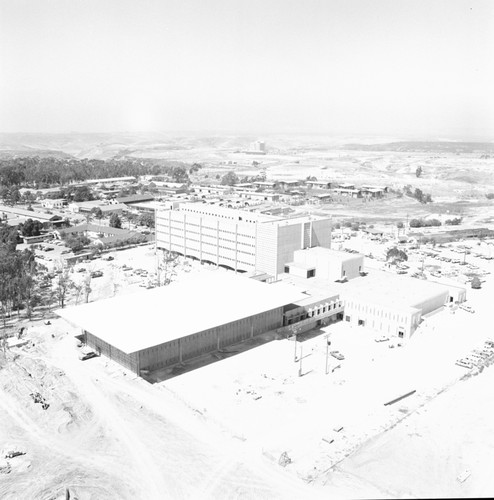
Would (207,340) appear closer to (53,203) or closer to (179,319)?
(179,319)

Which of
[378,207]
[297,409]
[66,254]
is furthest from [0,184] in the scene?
[297,409]

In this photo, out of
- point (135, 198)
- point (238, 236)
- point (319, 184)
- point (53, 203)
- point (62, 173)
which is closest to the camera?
point (238, 236)

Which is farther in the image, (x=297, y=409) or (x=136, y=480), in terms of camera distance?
(x=297, y=409)

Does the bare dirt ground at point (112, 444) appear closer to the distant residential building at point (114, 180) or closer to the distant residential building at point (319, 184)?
the distant residential building at point (114, 180)

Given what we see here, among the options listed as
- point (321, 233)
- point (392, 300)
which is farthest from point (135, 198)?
point (392, 300)

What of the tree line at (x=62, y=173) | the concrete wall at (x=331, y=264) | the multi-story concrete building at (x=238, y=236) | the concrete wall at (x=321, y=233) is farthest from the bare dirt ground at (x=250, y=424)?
the tree line at (x=62, y=173)

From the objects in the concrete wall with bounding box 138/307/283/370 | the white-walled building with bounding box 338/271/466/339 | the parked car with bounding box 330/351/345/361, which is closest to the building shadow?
the concrete wall with bounding box 138/307/283/370

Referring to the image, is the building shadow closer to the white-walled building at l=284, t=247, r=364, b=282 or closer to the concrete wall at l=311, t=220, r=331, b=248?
the white-walled building at l=284, t=247, r=364, b=282

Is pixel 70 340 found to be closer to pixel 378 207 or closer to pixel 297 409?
pixel 297 409
